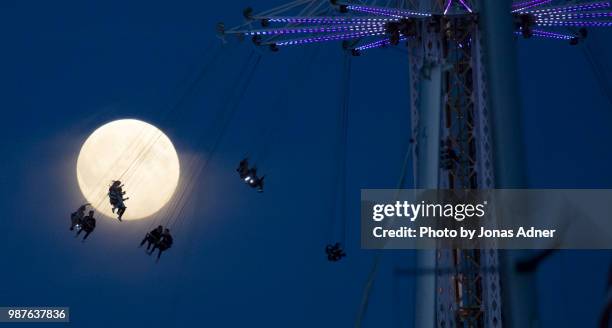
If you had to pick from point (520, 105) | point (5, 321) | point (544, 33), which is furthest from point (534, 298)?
point (5, 321)

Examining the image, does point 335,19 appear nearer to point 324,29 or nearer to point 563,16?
point 324,29

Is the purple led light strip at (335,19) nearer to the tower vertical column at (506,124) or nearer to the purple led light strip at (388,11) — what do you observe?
the purple led light strip at (388,11)

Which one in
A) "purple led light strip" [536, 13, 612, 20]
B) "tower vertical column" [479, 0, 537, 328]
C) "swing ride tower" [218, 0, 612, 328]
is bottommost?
"tower vertical column" [479, 0, 537, 328]

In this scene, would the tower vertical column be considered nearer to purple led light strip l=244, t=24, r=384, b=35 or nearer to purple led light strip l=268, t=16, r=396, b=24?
purple led light strip l=268, t=16, r=396, b=24

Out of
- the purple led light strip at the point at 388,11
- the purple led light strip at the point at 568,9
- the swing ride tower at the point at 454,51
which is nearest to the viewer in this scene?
the swing ride tower at the point at 454,51

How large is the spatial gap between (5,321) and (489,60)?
2727 cm

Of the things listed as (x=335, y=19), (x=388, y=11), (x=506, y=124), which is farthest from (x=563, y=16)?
(x=506, y=124)

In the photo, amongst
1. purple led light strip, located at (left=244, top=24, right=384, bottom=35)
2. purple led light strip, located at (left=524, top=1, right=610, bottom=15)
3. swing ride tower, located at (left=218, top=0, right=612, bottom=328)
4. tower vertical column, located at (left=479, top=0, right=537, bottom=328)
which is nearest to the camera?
tower vertical column, located at (left=479, top=0, right=537, bottom=328)

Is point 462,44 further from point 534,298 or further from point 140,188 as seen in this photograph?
point 534,298

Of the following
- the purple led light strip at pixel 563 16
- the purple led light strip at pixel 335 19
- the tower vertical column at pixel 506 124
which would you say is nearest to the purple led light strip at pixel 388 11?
the purple led light strip at pixel 335 19

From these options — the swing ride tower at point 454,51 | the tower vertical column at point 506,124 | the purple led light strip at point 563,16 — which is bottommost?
the tower vertical column at point 506,124

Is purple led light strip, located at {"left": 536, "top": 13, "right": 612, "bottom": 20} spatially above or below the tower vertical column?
above

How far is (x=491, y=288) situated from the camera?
15.5 metres

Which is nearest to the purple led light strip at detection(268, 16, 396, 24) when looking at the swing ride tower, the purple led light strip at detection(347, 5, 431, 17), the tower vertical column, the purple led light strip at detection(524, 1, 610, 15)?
the swing ride tower
